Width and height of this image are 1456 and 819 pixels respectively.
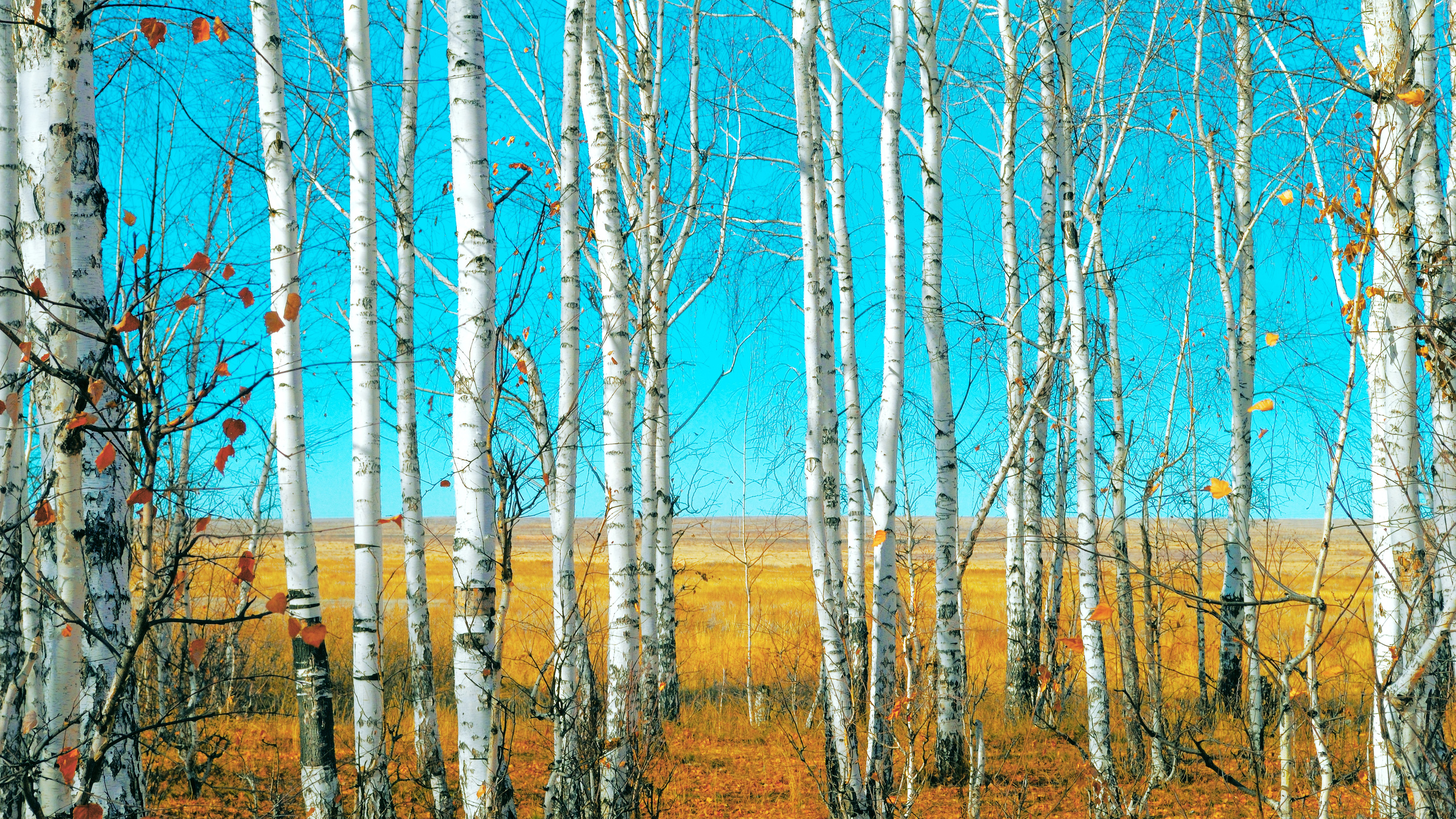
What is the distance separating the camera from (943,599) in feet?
23.0

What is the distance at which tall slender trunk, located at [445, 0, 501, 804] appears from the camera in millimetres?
4102

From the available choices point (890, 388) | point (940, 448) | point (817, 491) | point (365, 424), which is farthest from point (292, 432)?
point (940, 448)

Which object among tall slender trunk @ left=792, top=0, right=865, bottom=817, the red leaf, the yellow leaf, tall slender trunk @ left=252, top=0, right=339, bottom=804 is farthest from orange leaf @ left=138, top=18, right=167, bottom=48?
the yellow leaf

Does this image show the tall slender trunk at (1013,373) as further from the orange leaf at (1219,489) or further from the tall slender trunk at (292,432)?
the tall slender trunk at (292,432)

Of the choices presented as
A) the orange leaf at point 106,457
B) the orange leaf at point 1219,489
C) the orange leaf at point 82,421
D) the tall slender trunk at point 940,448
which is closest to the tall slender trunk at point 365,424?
the orange leaf at point 106,457

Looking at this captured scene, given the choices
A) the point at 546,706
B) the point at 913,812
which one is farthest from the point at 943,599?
the point at 546,706

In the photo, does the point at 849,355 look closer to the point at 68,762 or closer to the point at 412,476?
the point at 412,476

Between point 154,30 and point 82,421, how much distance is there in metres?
1.67

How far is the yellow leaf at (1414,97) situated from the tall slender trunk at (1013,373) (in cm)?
278

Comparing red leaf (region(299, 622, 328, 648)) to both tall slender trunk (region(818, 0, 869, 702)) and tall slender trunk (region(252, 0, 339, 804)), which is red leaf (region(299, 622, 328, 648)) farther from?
tall slender trunk (region(818, 0, 869, 702))

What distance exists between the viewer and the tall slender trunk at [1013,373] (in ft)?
25.4

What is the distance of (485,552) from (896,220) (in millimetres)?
3875

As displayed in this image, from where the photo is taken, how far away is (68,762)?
278 centimetres

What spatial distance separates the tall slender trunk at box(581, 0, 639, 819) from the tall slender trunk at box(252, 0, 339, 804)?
1.66m
